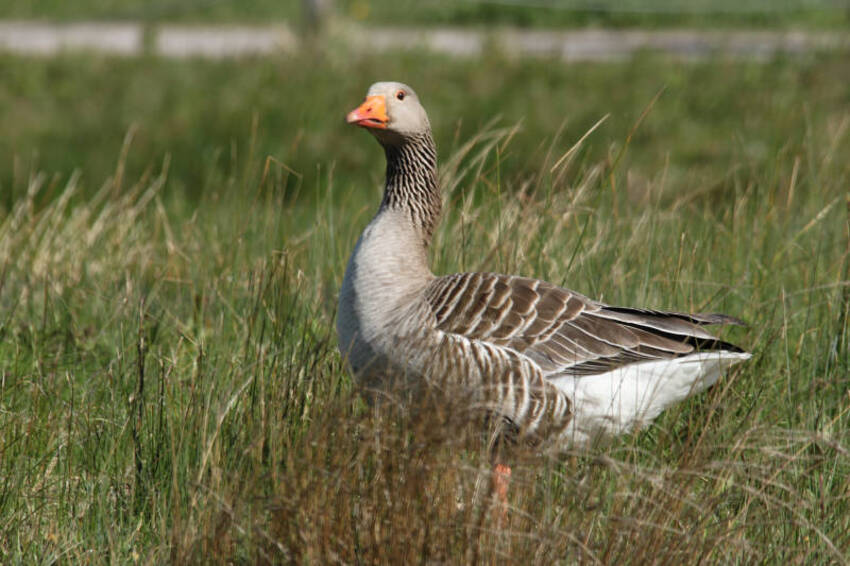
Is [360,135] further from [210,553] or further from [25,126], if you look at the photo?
[210,553]

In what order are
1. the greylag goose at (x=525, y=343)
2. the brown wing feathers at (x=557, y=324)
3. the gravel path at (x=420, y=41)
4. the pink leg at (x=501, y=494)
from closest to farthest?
the pink leg at (x=501, y=494) → the greylag goose at (x=525, y=343) → the brown wing feathers at (x=557, y=324) → the gravel path at (x=420, y=41)

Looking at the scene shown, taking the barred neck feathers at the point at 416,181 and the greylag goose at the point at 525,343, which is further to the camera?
the barred neck feathers at the point at 416,181

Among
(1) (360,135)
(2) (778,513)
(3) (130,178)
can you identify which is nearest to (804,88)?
(1) (360,135)

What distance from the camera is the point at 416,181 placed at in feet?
15.3

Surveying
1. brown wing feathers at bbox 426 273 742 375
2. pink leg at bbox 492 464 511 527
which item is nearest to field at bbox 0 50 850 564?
pink leg at bbox 492 464 511 527

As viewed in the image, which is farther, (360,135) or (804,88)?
(804,88)

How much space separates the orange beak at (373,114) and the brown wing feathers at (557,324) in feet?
2.44

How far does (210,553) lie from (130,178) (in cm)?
762

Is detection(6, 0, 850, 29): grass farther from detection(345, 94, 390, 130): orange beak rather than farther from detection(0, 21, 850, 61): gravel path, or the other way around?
detection(345, 94, 390, 130): orange beak

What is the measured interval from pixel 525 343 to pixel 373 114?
1172 mm

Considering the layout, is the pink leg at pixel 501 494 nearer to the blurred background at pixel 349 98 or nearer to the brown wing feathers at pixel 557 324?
the brown wing feathers at pixel 557 324

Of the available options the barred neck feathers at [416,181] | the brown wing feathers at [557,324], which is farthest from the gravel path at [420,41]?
the brown wing feathers at [557,324]

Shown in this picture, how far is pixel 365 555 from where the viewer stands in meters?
2.88

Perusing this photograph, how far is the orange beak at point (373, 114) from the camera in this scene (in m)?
→ 4.42
